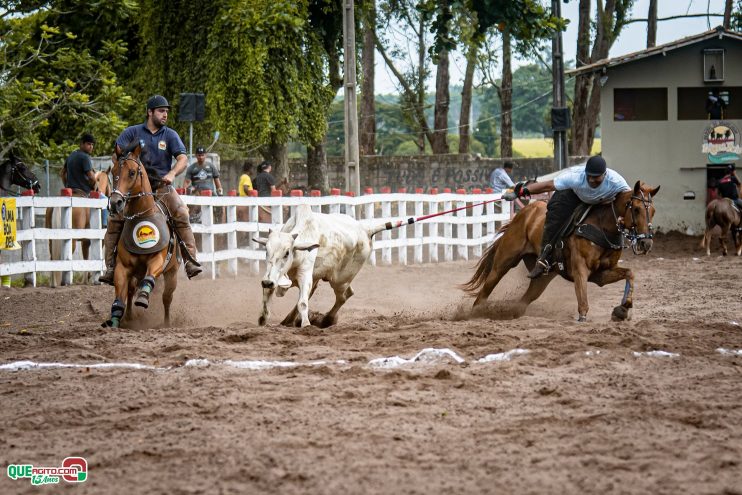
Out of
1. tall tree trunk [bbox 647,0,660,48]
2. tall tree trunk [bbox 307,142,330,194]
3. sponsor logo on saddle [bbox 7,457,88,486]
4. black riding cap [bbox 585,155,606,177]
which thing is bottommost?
sponsor logo on saddle [bbox 7,457,88,486]

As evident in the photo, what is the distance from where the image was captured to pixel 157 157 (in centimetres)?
1060

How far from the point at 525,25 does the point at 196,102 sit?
7.97m

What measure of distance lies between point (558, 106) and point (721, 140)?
A: 4319 millimetres

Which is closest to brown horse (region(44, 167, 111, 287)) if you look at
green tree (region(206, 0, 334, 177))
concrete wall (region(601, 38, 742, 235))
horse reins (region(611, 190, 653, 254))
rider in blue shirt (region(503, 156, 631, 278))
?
rider in blue shirt (region(503, 156, 631, 278))

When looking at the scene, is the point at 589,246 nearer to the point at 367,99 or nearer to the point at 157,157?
the point at 157,157

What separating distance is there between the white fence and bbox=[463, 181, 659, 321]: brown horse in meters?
0.83

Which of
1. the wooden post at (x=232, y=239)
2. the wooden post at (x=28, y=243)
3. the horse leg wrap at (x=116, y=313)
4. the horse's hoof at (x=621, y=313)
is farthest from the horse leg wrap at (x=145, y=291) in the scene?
the wooden post at (x=232, y=239)

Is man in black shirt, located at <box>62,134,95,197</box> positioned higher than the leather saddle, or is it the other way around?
man in black shirt, located at <box>62,134,95,197</box>

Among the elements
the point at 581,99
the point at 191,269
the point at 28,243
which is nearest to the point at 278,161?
the point at 28,243

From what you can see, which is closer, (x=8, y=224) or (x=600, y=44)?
(x=8, y=224)

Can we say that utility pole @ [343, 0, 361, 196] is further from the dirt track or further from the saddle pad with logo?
the saddle pad with logo

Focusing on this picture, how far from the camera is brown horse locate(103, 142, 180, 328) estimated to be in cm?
990

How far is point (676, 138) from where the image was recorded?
26344 millimetres

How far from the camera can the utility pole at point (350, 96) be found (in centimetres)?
1998
